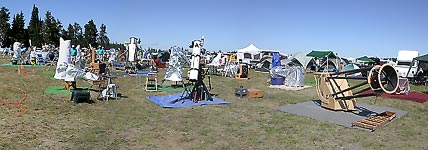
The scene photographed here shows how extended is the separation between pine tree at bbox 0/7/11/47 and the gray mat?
201ft

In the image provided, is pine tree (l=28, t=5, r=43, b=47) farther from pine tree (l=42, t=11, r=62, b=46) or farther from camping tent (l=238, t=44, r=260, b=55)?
camping tent (l=238, t=44, r=260, b=55)

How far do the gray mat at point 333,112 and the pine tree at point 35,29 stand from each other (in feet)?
195

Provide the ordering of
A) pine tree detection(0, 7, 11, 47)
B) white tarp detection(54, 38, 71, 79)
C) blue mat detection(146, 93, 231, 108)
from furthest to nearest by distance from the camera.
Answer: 1. pine tree detection(0, 7, 11, 47)
2. white tarp detection(54, 38, 71, 79)
3. blue mat detection(146, 93, 231, 108)

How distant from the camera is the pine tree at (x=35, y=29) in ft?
196

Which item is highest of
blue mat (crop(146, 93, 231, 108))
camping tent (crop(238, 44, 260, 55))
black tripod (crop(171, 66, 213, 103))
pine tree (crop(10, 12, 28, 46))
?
pine tree (crop(10, 12, 28, 46))

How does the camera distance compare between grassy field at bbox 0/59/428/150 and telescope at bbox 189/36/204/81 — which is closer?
grassy field at bbox 0/59/428/150

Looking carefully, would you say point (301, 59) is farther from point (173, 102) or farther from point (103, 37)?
point (103, 37)

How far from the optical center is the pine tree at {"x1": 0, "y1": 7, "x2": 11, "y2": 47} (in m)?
57.5

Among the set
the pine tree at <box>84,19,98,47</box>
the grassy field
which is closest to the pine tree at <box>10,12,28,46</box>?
the pine tree at <box>84,19,98,47</box>

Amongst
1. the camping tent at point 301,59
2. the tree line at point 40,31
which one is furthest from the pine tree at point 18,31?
the camping tent at point 301,59

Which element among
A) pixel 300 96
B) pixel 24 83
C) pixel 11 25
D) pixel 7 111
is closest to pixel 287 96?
pixel 300 96

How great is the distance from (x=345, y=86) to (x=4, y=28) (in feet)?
206

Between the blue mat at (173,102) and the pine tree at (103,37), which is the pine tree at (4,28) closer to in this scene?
the pine tree at (103,37)

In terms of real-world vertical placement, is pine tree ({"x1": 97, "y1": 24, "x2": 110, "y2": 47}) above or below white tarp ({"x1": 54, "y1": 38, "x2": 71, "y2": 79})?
above
